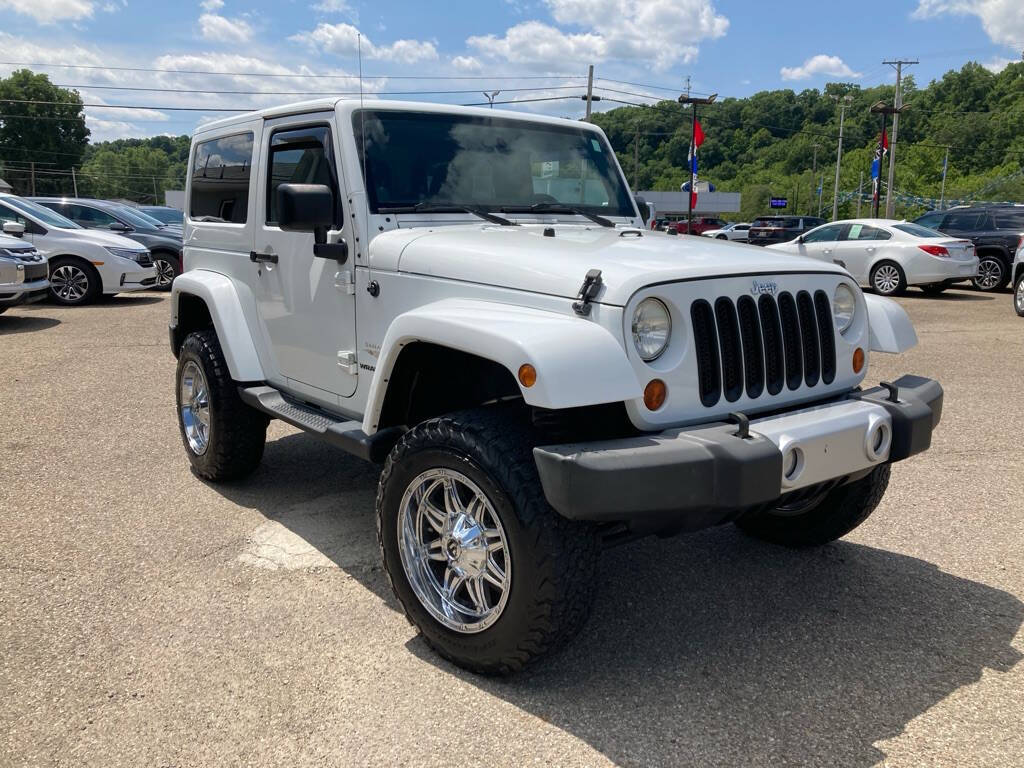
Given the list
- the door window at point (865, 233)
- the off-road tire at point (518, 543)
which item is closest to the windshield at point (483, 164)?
the off-road tire at point (518, 543)

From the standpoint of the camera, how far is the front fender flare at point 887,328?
11.8ft

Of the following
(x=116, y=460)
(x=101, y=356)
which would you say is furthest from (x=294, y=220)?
(x=101, y=356)

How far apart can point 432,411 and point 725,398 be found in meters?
1.30

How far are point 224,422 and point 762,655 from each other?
3102mm

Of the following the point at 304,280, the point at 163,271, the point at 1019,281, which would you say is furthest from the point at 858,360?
the point at 163,271

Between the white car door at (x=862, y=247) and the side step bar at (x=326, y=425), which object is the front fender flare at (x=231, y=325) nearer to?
the side step bar at (x=326, y=425)

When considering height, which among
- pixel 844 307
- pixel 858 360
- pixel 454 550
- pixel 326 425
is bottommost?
pixel 454 550

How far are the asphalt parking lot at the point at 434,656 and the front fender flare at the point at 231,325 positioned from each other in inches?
31.8

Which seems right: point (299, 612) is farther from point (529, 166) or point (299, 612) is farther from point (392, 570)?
point (529, 166)

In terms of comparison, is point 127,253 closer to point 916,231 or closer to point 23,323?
point 23,323

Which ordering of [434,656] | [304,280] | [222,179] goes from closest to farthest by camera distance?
[434,656] < [304,280] < [222,179]

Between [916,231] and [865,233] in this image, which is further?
[865,233]

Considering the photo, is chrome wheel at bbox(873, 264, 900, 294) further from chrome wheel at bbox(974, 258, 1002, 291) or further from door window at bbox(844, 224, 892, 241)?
chrome wheel at bbox(974, 258, 1002, 291)

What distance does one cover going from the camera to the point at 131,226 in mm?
16906
